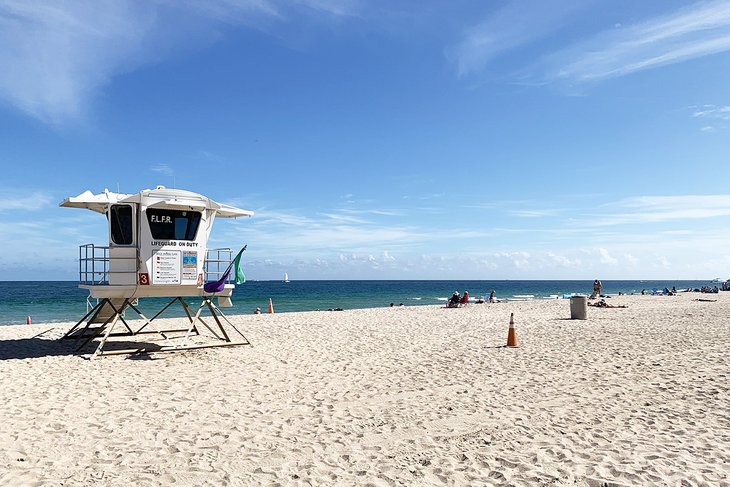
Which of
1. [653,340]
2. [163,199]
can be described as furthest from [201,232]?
[653,340]

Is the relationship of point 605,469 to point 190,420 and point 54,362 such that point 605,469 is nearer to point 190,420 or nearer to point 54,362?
point 190,420

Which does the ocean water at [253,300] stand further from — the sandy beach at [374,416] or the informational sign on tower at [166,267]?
the sandy beach at [374,416]

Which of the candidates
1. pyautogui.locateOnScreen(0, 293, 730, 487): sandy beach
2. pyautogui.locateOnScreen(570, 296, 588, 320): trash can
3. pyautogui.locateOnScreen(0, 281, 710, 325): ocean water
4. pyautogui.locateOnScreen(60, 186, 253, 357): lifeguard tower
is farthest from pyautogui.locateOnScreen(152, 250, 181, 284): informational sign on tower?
pyautogui.locateOnScreen(0, 281, 710, 325): ocean water

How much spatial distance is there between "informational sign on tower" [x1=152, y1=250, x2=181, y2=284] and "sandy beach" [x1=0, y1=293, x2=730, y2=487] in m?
2.07

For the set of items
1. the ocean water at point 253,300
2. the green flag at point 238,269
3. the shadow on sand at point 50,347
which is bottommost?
the ocean water at point 253,300

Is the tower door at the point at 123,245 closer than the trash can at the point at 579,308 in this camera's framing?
Yes

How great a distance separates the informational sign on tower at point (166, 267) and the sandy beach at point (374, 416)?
6.80 ft

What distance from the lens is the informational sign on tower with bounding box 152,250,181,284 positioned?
523 inches

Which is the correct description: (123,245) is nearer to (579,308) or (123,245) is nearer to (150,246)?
(150,246)

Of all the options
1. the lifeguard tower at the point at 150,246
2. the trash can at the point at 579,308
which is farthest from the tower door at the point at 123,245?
the trash can at the point at 579,308

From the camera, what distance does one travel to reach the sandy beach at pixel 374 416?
5645 millimetres

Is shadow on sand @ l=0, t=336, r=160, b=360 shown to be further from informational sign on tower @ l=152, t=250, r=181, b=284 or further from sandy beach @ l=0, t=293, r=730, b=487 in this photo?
informational sign on tower @ l=152, t=250, r=181, b=284

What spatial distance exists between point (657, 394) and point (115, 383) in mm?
10249

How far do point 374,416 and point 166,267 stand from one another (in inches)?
320
